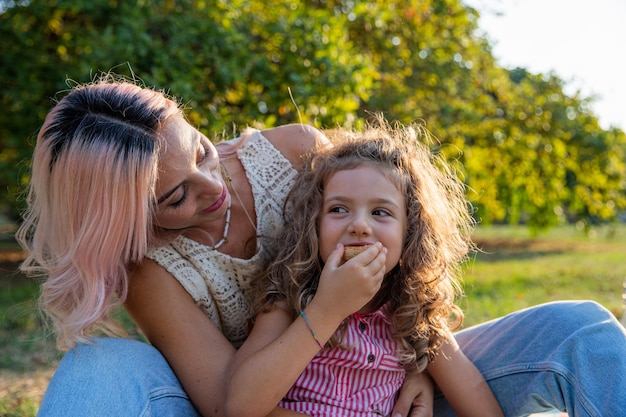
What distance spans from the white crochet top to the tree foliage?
17.1 inches

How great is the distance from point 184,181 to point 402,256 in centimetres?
74

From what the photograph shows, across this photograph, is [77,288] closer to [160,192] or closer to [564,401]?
[160,192]

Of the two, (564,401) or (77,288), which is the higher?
(77,288)

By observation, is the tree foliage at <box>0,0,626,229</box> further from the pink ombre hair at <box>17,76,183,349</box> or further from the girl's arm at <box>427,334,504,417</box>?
the girl's arm at <box>427,334,504,417</box>

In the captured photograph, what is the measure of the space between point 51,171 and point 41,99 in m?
3.98

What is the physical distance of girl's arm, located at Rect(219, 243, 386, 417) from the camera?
187 centimetres

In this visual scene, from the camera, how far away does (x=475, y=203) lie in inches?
382

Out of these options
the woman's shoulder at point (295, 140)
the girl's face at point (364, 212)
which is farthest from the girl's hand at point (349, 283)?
the woman's shoulder at point (295, 140)

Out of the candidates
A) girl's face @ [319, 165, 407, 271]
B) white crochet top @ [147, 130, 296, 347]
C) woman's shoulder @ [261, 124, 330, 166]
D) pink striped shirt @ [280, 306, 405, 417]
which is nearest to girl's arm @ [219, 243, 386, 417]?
girl's face @ [319, 165, 407, 271]

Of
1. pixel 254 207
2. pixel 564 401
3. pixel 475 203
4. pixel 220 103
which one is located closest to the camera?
pixel 564 401

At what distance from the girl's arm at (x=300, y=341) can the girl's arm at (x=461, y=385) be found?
A: 0.46 metres

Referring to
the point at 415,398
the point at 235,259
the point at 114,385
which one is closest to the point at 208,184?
the point at 235,259

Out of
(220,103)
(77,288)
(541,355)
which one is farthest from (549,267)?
(77,288)

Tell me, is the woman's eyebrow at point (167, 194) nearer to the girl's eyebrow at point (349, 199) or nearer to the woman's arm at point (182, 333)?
the woman's arm at point (182, 333)
